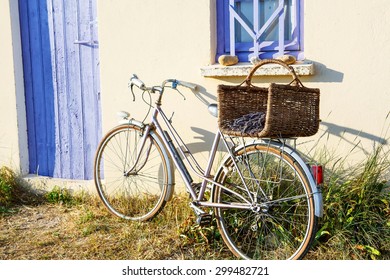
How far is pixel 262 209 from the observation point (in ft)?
13.2

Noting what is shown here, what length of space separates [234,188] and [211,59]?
125 cm

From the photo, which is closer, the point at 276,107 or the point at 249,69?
the point at 276,107

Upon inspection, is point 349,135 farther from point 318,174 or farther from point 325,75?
point 318,174

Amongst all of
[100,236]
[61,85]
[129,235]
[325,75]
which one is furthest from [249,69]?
[61,85]

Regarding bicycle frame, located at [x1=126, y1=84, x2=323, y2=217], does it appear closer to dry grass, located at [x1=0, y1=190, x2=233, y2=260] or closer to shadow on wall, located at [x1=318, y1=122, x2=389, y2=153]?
dry grass, located at [x1=0, y1=190, x2=233, y2=260]

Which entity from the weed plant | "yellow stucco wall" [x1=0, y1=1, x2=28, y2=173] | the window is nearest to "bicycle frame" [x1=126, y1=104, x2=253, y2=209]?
the weed plant

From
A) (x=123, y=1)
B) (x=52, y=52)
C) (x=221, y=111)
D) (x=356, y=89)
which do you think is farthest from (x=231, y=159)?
(x=52, y=52)

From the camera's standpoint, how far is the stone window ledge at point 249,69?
4582 millimetres

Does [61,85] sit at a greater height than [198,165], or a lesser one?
greater

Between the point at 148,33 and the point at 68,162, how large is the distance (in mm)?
1603

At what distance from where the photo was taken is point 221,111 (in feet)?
13.3

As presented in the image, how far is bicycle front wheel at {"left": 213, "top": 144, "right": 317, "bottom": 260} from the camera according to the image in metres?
4.04

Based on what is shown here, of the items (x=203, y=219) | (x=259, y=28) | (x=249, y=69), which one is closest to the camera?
(x=203, y=219)

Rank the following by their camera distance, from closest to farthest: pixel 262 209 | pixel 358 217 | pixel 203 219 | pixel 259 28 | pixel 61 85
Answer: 1. pixel 262 209
2. pixel 358 217
3. pixel 203 219
4. pixel 259 28
5. pixel 61 85
